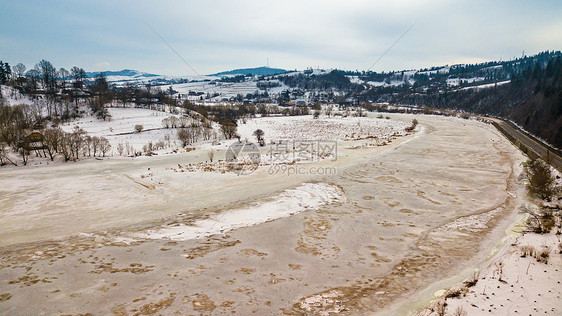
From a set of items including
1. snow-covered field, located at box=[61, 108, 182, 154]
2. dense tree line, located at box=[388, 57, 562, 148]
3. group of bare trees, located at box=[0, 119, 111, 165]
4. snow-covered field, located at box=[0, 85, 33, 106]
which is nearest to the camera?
group of bare trees, located at box=[0, 119, 111, 165]

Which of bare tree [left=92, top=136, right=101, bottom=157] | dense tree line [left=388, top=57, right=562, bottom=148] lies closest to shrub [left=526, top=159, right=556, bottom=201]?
dense tree line [left=388, top=57, right=562, bottom=148]

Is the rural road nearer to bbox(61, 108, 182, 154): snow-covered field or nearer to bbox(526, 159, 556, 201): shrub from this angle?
bbox(526, 159, 556, 201): shrub

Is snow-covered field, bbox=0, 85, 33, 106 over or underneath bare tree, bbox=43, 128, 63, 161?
over

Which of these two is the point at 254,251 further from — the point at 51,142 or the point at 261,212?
the point at 51,142

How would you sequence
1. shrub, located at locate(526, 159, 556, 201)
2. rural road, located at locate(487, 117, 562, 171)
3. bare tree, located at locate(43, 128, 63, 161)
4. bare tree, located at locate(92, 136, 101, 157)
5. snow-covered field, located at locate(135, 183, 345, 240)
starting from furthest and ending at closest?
bare tree, located at locate(92, 136, 101, 157) < bare tree, located at locate(43, 128, 63, 161) < rural road, located at locate(487, 117, 562, 171) < shrub, located at locate(526, 159, 556, 201) < snow-covered field, located at locate(135, 183, 345, 240)

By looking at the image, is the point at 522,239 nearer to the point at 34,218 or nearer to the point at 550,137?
the point at 34,218

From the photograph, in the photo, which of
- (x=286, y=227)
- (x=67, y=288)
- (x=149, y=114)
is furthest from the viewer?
(x=149, y=114)

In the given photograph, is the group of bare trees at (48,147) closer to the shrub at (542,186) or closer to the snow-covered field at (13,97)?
the shrub at (542,186)

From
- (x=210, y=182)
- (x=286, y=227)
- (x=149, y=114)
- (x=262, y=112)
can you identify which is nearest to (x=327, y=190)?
(x=286, y=227)

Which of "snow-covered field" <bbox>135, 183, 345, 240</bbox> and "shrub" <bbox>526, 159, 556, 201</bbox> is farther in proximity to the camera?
"shrub" <bbox>526, 159, 556, 201</bbox>
